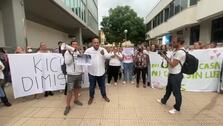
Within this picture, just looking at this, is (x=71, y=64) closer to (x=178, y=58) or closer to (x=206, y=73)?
(x=178, y=58)

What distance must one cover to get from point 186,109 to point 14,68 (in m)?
4.80

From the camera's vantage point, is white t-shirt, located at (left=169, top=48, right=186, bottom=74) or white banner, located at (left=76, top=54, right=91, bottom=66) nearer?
white t-shirt, located at (left=169, top=48, right=186, bottom=74)

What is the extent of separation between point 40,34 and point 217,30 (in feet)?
43.3

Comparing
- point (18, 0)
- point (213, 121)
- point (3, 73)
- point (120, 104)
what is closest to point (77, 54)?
point (120, 104)

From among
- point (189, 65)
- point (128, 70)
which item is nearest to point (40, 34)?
point (128, 70)

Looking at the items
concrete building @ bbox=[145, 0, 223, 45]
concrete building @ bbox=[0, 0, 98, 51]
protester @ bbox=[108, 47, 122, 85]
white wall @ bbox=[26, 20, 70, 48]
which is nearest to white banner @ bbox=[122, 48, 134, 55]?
protester @ bbox=[108, 47, 122, 85]

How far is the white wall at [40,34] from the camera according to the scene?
1388cm

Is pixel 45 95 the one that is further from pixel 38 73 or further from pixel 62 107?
pixel 62 107

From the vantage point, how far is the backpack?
477 cm

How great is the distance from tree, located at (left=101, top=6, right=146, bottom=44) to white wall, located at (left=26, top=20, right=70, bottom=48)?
1728 centimetres

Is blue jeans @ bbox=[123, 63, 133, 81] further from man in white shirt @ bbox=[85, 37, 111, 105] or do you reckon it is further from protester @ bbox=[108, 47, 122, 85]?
man in white shirt @ bbox=[85, 37, 111, 105]

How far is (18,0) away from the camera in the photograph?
28.6ft

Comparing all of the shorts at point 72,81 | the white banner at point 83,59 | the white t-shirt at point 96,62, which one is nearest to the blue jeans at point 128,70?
the white t-shirt at point 96,62

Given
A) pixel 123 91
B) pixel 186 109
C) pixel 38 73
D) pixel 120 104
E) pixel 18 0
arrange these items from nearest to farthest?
pixel 186 109 < pixel 120 104 < pixel 38 73 < pixel 123 91 < pixel 18 0
